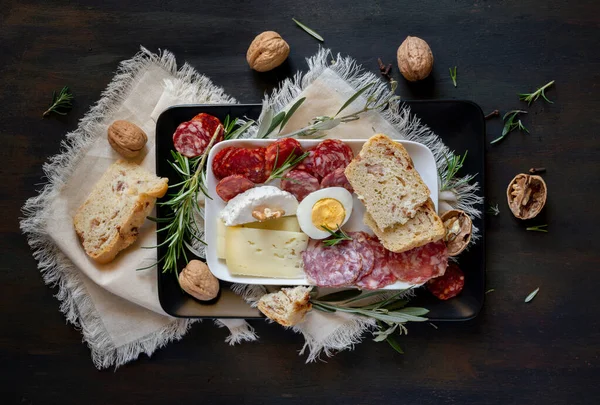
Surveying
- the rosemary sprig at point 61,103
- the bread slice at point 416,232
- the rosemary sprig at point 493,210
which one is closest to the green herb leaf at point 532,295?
the rosemary sprig at point 493,210

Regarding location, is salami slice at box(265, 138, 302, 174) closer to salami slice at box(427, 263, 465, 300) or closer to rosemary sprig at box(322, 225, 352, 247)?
rosemary sprig at box(322, 225, 352, 247)

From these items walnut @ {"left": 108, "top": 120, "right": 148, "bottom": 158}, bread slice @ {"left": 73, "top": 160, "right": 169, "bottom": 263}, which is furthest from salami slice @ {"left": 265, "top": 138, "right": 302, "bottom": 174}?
walnut @ {"left": 108, "top": 120, "right": 148, "bottom": 158}

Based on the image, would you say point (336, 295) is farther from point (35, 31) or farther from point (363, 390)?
point (35, 31)

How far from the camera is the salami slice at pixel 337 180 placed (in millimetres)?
2137

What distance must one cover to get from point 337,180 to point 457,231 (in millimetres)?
513

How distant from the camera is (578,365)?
235 centimetres

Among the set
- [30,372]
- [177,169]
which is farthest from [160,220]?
[30,372]

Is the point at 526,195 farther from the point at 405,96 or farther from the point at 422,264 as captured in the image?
the point at 405,96

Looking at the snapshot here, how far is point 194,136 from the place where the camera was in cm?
224

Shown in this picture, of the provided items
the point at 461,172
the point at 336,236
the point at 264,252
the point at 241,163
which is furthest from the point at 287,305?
the point at 461,172

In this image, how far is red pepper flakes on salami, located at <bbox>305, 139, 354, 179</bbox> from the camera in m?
2.13

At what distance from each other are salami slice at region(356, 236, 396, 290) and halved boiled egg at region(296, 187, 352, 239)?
17 centimetres

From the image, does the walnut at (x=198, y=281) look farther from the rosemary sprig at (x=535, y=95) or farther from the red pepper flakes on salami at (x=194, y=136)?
the rosemary sprig at (x=535, y=95)

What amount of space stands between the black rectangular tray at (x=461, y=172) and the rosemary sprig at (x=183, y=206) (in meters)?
0.09
